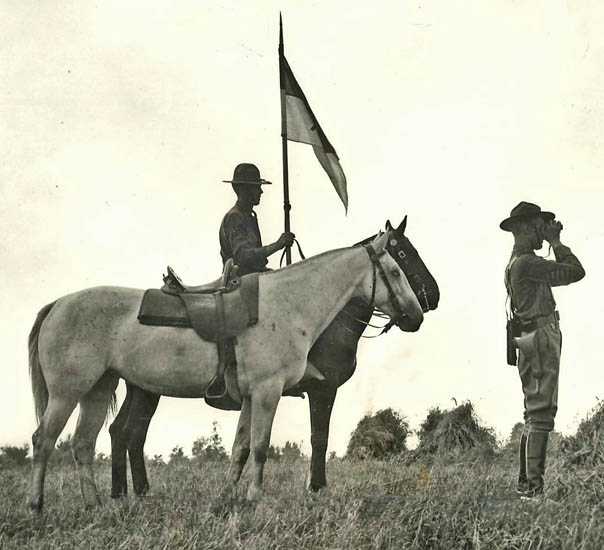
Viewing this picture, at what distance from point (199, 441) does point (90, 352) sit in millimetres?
7229

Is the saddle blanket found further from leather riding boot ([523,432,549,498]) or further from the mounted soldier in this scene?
leather riding boot ([523,432,549,498])

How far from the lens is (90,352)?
251 inches

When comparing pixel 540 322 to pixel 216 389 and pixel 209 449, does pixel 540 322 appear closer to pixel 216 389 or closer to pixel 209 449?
pixel 216 389

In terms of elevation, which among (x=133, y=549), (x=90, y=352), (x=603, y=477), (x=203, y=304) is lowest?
(x=133, y=549)

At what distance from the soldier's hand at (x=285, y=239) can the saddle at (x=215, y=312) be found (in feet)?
1.99

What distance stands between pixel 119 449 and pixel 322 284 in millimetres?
2773

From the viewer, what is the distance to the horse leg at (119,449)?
717cm

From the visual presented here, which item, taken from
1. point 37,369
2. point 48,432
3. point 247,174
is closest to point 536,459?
point 247,174

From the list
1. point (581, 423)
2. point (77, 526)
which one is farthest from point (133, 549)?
point (581, 423)

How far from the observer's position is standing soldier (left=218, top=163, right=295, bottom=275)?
718 centimetres

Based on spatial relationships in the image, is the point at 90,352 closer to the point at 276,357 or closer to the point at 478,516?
the point at 276,357

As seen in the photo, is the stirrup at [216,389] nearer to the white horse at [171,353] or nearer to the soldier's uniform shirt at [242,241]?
the white horse at [171,353]

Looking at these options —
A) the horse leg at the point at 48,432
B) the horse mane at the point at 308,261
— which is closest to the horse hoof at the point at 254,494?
the horse leg at the point at 48,432

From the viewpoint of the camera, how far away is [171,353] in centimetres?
641
